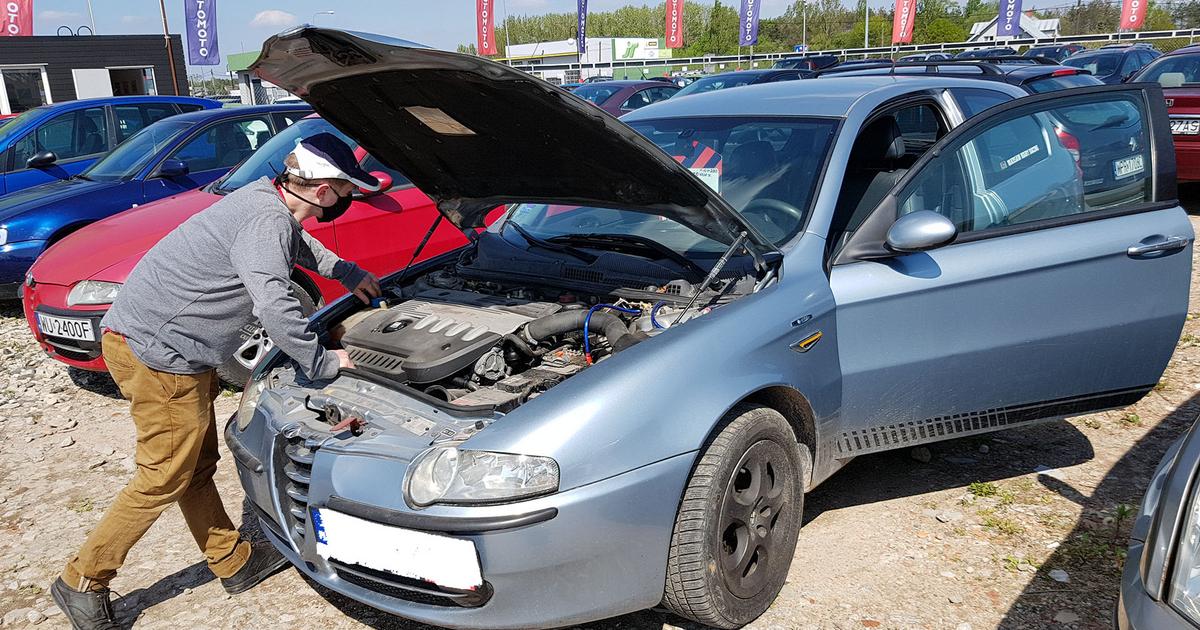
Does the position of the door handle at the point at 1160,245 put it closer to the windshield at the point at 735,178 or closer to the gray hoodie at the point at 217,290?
the windshield at the point at 735,178

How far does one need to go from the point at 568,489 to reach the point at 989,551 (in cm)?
181

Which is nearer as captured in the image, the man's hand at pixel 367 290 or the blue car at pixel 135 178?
the man's hand at pixel 367 290

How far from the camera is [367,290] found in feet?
11.8

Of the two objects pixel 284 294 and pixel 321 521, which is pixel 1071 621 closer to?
pixel 321 521

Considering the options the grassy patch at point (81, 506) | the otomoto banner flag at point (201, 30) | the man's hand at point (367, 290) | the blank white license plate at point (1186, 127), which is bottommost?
the grassy patch at point (81, 506)

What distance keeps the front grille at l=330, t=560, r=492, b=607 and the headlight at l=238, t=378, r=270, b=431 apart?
2.48 feet

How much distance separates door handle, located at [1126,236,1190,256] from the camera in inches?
128

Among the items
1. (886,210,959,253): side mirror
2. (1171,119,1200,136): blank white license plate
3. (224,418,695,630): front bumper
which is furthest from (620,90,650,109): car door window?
(224,418,695,630): front bumper

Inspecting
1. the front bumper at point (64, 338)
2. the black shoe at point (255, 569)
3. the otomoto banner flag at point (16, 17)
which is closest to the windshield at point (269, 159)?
the front bumper at point (64, 338)

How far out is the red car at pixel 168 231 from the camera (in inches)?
194

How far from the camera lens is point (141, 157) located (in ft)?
23.7

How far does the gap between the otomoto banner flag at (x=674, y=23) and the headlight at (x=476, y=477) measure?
36.3 m

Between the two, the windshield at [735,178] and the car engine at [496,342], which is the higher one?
the windshield at [735,178]

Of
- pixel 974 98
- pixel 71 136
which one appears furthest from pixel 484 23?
pixel 974 98
